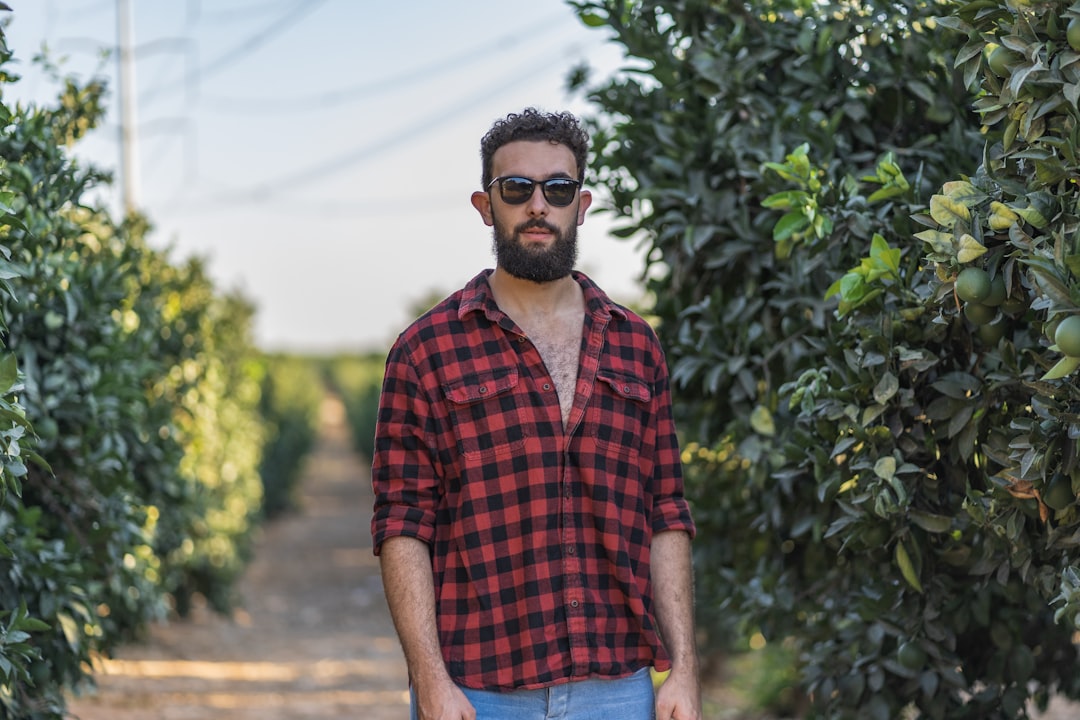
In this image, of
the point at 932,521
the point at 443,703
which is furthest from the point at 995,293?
the point at 443,703

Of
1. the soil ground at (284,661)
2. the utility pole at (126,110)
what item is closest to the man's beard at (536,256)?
the soil ground at (284,661)

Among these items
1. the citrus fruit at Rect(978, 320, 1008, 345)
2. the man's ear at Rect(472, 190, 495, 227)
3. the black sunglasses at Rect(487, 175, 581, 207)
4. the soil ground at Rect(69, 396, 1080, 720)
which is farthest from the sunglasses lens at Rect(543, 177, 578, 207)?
the soil ground at Rect(69, 396, 1080, 720)

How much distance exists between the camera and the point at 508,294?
3076 millimetres

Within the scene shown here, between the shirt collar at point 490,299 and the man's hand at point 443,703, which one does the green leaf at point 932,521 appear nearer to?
the shirt collar at point 490,299

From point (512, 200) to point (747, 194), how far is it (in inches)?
50.6

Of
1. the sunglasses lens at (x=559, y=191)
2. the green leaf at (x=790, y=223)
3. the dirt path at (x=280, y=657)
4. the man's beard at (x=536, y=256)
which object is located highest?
the sunglasses lens at (x=559, y=191)

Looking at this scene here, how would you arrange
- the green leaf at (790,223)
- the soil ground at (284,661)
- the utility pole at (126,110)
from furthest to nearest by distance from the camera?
1. the utility pole at (126,110)
2. the soil ground at (284,661)
3. the green leaf at (790,223)

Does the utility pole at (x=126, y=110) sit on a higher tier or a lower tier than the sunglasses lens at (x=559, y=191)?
higher

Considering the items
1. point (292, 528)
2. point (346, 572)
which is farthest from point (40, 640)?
point (292, 528)

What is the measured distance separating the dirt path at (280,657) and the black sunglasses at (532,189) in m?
2.68

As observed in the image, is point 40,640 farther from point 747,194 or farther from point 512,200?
point 747,194

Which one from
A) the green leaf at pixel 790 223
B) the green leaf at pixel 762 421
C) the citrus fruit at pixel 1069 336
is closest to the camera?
the citrus fruit at pixel 1069 336

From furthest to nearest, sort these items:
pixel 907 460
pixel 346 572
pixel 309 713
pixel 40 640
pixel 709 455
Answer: pixel 346 572
pixel 309 713
pixel 709 455
pixel 40 640
pixel 907 460

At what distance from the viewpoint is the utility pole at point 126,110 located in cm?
1392
